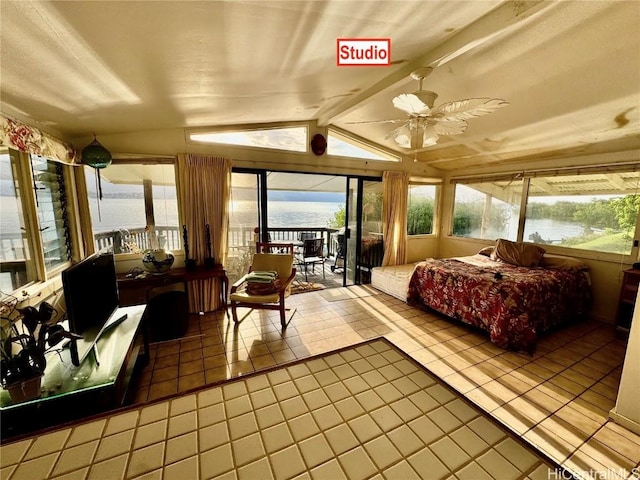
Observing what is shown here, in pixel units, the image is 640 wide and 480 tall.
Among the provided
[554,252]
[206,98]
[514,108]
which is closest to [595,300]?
[554,252]

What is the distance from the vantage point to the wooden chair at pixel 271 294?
2.98m

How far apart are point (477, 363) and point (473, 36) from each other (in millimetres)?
2573

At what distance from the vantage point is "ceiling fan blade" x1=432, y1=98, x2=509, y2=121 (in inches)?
66.6

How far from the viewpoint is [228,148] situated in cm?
357

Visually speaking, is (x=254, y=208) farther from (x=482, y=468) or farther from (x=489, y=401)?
(x=482, y=468)

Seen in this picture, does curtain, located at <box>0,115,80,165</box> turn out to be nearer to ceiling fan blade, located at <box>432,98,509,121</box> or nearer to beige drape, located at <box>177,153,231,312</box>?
beige drape, located at <box>177,153,231,312</box>

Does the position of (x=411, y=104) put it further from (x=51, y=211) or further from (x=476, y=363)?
(x=51, y=211)

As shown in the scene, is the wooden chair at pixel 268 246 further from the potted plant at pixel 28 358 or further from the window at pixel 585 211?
the window at pixel 585 211

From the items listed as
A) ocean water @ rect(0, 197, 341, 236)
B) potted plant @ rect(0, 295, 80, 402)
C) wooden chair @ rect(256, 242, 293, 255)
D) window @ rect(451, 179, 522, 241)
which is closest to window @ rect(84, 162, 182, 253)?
ocean water @ rect(0, 197, 341, 236)

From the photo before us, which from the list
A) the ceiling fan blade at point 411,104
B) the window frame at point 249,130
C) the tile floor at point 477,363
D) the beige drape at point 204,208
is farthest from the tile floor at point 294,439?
the window frame at point 249,130

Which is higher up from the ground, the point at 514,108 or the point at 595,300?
the point at 514,108

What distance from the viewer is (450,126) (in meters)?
2.14

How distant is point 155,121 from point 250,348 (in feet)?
8.27

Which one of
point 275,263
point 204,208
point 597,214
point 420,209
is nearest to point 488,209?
point 420,209
